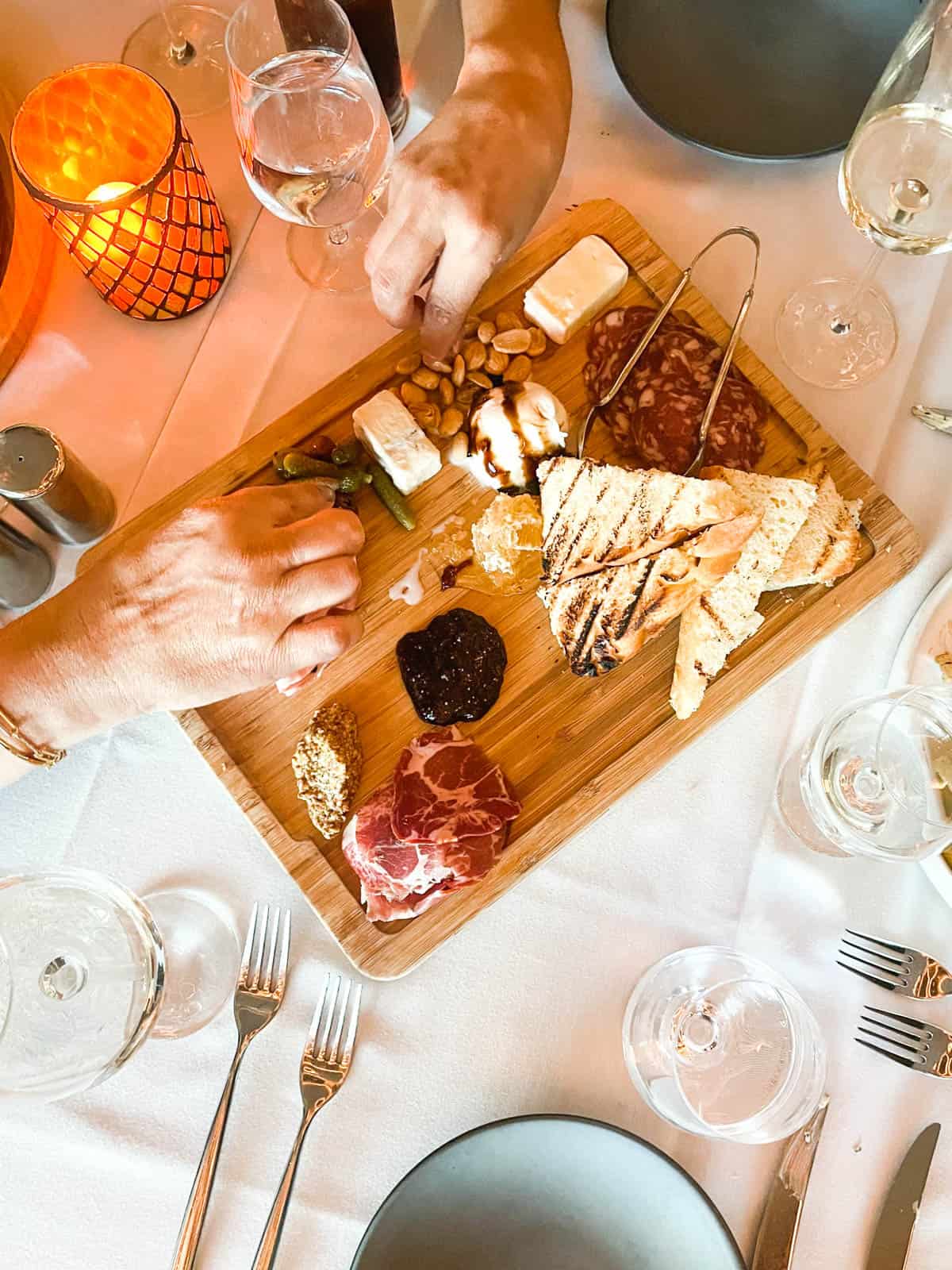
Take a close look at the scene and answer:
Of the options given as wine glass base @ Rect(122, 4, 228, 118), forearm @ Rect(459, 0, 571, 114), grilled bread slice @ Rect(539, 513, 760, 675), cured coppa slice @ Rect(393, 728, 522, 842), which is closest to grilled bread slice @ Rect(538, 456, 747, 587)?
grilled bread slice @ Rect(539, 513, 760, 675)

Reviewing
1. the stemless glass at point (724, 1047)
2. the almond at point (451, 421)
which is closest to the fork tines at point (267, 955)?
the stemless glass at point (724, 1047)

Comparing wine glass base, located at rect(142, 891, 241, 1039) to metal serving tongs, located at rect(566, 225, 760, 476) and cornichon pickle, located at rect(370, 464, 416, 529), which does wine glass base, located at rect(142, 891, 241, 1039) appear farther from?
metal serving tongs, located at rect(566, 225, 760, 476)

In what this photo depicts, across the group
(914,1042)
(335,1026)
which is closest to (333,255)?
(335,1026)

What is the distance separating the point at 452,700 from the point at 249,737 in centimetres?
24

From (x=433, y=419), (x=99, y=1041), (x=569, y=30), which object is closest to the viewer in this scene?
(x=99, y=1041)

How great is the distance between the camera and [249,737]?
1162 mm

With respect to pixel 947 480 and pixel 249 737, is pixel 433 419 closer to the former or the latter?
pixel 249 737

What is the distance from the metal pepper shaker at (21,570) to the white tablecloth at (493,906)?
14 cm

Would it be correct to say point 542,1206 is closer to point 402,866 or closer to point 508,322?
point 402,866

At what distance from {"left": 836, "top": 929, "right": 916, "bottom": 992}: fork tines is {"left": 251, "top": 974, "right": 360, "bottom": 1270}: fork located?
0.55 meters

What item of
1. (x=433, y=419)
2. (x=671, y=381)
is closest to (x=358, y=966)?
(x=433, y=419)

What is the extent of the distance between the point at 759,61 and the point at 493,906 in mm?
1097

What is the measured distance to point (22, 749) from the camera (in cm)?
108

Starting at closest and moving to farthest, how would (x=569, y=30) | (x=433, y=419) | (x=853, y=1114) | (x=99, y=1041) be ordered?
(x=99, y=1041) < (x=853, y=1114) < (x=433, y=419) < (x=569, y=30)
